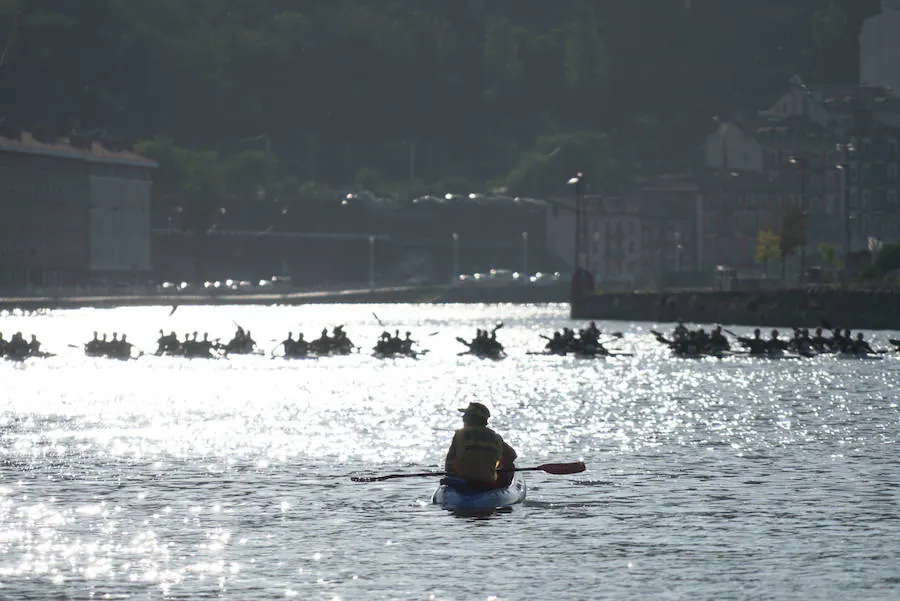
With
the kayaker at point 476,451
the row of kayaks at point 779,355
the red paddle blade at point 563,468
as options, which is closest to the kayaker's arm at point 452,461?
the kayaker at point 476,451

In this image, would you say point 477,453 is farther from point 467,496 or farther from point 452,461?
point 467,496

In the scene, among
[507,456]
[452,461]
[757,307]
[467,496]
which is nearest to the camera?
[467,496]

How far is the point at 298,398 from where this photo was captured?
90625 mm

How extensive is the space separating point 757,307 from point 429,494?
4675 inches

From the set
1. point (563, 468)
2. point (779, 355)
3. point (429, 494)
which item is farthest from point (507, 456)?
point (779, 355)

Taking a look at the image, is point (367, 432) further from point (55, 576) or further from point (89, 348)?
point (89, 348)

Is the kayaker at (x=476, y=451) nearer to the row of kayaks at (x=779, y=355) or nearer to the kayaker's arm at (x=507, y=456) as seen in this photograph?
the kayaker's arm at (x=507, y=456)

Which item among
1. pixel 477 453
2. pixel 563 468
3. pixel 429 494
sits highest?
pixel 477 453

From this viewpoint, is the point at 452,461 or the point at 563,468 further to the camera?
the point at 563,468

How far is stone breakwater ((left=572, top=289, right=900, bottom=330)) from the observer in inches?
6166

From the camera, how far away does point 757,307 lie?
551 feet

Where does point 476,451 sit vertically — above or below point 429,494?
above

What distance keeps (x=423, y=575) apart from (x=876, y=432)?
33.5m

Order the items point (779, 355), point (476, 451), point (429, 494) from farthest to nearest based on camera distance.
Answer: point (779, 355) → point (429, 494) → point (476, 451)
